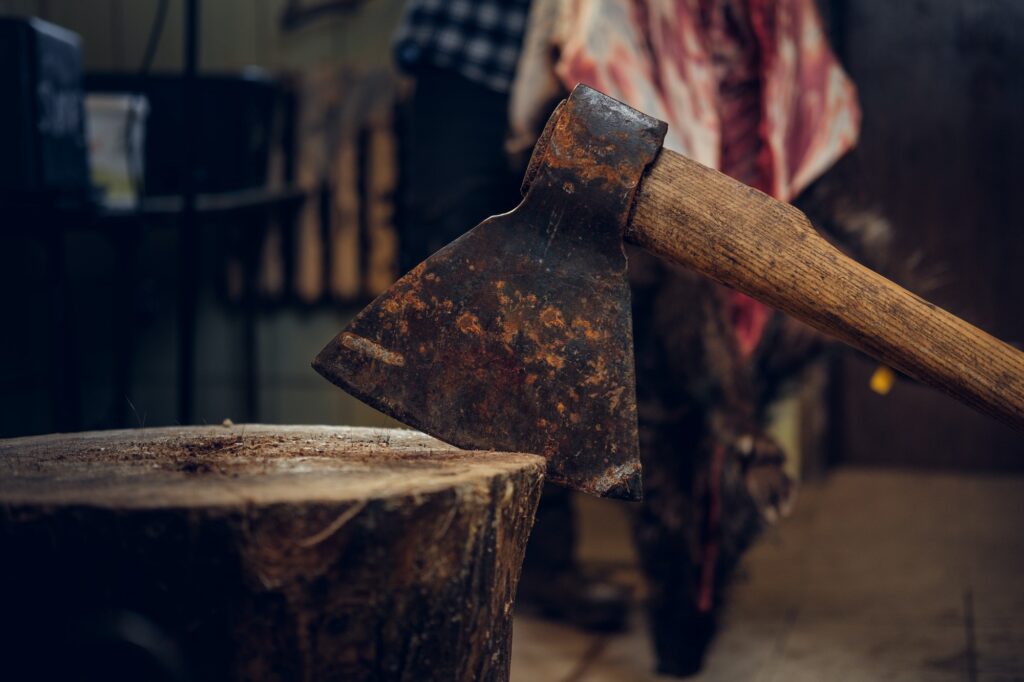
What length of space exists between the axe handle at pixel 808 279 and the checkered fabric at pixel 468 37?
1.56 meters

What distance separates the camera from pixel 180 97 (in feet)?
10.6

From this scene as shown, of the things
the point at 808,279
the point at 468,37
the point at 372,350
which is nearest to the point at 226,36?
the point at 468,37

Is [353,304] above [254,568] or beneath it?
beneath

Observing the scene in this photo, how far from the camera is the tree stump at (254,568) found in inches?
37.7

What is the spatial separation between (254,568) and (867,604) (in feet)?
6.89

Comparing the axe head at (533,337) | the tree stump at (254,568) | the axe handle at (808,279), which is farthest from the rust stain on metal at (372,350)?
the axe handle at (808,279)

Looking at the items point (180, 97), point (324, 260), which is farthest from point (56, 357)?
point (324, 260)

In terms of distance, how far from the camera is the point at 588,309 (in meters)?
1.21

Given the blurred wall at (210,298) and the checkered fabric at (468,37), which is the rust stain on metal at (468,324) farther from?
the blurred wall at (210,298)

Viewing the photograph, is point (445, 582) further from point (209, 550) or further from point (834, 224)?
point (834, 224)

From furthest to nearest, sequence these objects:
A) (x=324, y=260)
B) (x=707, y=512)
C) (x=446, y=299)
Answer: (x=324, y=260) → (x=707, y=512) → (x=446, y=299)

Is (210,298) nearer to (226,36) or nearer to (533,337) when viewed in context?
(226,36)

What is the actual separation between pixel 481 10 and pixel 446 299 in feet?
5.80

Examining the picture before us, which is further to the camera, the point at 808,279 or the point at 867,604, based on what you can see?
the point at 867,604
